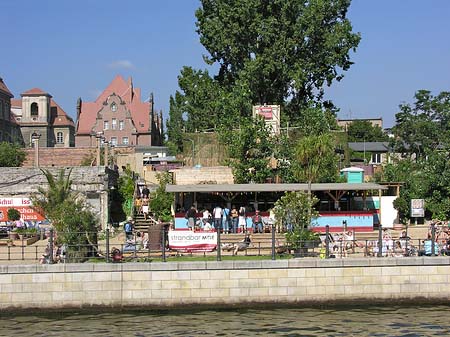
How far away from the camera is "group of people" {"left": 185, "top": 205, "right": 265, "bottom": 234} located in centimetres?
3475

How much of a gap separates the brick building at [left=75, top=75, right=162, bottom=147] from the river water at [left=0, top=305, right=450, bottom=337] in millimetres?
79252

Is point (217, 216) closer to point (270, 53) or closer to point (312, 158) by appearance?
point (312, 158)

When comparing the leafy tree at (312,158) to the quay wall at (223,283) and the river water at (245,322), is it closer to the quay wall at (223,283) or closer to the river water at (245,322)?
the quay wall at (223,283)

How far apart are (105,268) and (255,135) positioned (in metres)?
22.1

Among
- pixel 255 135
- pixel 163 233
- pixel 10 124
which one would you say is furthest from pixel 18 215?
pixel 10 124

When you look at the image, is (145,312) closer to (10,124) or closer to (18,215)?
(18,215)

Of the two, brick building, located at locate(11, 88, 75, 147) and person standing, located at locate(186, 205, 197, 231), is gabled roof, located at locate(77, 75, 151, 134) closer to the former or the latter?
brick building, located at locate(11, 88, 75, 147)

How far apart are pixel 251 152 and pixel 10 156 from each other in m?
30.3

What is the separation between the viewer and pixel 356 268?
982 inches

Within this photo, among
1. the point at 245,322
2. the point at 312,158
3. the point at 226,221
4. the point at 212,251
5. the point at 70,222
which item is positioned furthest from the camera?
the point at 312,158

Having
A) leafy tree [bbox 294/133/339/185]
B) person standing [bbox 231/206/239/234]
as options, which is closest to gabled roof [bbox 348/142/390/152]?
leafy tree [bbox 294/133/339/185]

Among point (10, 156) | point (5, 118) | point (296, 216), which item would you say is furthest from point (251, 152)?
point (5, 118)

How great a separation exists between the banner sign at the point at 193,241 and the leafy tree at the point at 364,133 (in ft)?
294

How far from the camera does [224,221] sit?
3547cm
